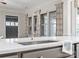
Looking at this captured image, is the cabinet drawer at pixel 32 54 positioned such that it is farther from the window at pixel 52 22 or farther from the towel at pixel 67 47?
the window at pixel 52 22

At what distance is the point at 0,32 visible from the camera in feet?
18.4

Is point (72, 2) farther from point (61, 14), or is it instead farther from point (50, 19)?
point (50, 19)

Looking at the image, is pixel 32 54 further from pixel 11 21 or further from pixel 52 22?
pixel 11 21

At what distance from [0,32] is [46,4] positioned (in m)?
2.89

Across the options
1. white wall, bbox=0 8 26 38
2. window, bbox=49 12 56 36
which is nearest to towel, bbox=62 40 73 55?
window, bbox=49 12 56 36

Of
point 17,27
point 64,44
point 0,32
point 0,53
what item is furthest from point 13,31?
point 0,53

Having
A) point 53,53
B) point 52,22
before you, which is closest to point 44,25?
point 52,22

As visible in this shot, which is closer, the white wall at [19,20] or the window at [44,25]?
the window at [44,25]

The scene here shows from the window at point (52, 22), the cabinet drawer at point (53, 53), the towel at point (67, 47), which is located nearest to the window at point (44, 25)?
the window at point (52, 22)

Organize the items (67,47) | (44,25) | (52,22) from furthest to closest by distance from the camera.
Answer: (44,25) → (52,22) → (67,47)

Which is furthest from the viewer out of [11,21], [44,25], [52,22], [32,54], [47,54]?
[11,21]

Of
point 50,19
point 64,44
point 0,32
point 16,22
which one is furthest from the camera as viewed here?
point 16,22

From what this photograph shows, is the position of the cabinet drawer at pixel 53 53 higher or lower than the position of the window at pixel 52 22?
lower

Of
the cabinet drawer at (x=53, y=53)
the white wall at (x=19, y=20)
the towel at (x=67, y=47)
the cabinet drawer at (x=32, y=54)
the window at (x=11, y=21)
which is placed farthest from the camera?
the window at (x=11, y=21)
